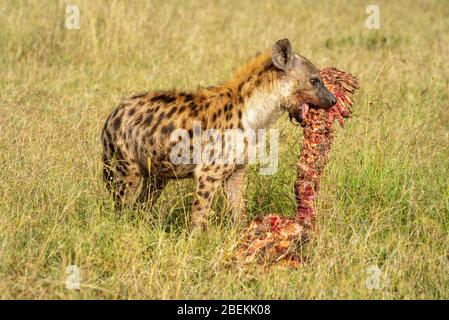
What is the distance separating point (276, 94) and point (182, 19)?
4.98 m

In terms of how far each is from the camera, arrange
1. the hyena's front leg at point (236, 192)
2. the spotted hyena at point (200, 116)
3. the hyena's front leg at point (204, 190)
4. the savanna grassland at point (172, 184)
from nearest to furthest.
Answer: the savanna grassland at point (172, 184) → the hyena's front leg at point (204, 190) → the spotted hyena at point (200, 116) → the hyena's front leg at point (236, 192)

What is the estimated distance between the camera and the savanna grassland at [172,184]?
4641 mm

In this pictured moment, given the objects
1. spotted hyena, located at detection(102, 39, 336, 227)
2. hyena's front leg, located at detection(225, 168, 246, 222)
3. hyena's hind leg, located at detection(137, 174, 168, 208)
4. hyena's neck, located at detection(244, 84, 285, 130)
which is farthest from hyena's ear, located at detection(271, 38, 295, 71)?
hyena's hind leg, located at detection(137, 174, 168, 208)

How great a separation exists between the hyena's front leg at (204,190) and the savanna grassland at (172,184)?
10 centimetres

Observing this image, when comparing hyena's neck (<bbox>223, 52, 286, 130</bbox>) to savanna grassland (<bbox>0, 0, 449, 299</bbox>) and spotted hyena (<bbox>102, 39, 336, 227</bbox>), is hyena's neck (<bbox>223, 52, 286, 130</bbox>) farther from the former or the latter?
savanna grassland (<bbox>0, 0, 449, 299</bbox>)

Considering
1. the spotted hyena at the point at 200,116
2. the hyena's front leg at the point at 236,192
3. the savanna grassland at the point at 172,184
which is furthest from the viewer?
the hyena's front leg at the point at 236,192

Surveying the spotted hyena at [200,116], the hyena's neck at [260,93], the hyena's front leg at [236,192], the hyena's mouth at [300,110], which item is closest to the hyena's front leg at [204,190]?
the spotted hyena at [200,116]

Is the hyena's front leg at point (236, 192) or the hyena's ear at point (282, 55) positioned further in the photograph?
the hyena's front leg at point (236, 192)

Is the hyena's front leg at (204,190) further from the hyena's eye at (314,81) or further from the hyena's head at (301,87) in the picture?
the hyena's eye at (314,81)

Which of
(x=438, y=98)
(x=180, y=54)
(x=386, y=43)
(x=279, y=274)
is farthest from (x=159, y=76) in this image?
(x=279, y=274)

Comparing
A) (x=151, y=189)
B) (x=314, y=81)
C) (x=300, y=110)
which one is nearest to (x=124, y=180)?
(x=151, y=189)

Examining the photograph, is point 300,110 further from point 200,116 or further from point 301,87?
point 200,116

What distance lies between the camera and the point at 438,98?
845cm

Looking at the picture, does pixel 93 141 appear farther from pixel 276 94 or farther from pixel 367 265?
pixel 367 265
